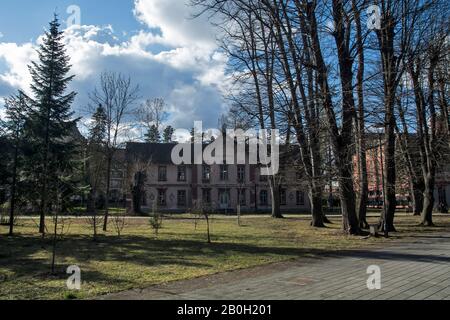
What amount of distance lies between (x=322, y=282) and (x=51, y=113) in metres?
20.1

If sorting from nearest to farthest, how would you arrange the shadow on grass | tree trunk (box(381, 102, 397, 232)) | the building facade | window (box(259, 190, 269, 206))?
the shadow on grass
tree trunk (box(381, 102, 397, 232))
the building facade
window (box(259, 190, 269, 206))

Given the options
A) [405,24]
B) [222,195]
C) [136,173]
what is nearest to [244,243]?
[405,24]

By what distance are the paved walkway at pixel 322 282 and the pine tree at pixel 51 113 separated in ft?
53.7

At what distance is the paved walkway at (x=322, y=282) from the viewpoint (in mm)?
6738

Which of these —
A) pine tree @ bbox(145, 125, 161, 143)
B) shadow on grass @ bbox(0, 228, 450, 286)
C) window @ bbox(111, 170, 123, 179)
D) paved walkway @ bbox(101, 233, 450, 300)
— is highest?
pine tree @ bbox(145, 125, 161, 143)

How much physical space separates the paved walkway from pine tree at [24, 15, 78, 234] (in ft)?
53.7

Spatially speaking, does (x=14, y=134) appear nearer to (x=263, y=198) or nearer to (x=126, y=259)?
(x=126, y=259)

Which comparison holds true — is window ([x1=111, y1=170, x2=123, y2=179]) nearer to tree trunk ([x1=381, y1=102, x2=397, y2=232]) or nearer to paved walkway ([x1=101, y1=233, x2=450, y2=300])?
tree trunk ([x1=381, y1=102, x2=397, y2=232])

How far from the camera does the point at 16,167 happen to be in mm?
22219

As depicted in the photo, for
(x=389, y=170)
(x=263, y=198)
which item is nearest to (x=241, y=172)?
(x=263, y=198)

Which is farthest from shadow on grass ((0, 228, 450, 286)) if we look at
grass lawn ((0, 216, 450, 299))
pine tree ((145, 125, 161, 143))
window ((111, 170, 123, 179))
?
pine tree ((145, 125, 161, 143))

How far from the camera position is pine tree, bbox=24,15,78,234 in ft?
75.4

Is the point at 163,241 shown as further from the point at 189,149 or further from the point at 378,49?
the point at 189,149

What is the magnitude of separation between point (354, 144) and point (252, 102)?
20.9 ft
